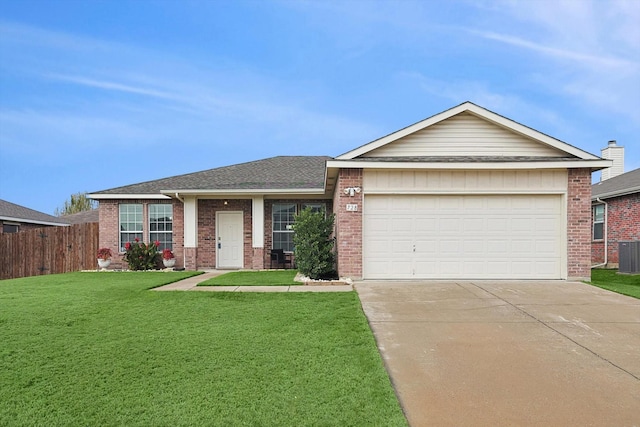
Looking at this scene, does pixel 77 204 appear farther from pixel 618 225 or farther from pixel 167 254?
pixel 618 225

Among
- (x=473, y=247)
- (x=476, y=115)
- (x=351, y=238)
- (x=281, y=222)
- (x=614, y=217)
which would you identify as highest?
(x=476, y=115)

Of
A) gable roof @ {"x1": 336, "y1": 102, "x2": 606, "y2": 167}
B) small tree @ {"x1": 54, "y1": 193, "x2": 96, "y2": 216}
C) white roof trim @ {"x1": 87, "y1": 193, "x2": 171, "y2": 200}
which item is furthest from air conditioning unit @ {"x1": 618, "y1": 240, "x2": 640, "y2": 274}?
small tree @ {"x1": 54, "y1": 193, "x2": 96, "y2": 216}

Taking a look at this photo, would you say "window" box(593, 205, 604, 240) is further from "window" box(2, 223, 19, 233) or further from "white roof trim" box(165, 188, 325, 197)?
"window" box(2, 223, 19, 233)

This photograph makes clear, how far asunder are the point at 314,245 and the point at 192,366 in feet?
21.3

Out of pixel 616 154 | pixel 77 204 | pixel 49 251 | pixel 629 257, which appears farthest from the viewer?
pixel 77 204

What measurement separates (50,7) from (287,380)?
53.0ft

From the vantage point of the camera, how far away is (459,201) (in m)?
10.2

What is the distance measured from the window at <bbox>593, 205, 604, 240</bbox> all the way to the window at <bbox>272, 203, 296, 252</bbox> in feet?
44.2

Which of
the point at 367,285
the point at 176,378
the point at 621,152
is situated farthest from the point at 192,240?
the point at 621,152

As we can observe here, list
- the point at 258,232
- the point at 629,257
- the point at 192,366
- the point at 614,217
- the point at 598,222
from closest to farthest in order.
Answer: the point at 192,366 < the point at 629,257 < the point at 258,232 < the point at 614,217 < the point at 598,222

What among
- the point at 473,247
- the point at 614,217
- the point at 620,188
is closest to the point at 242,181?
the point at 473,247

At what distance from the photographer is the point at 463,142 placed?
1046 cm

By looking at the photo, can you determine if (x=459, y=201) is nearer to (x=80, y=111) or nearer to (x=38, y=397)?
(x=38, y=397)

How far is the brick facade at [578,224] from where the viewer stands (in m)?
9.90
